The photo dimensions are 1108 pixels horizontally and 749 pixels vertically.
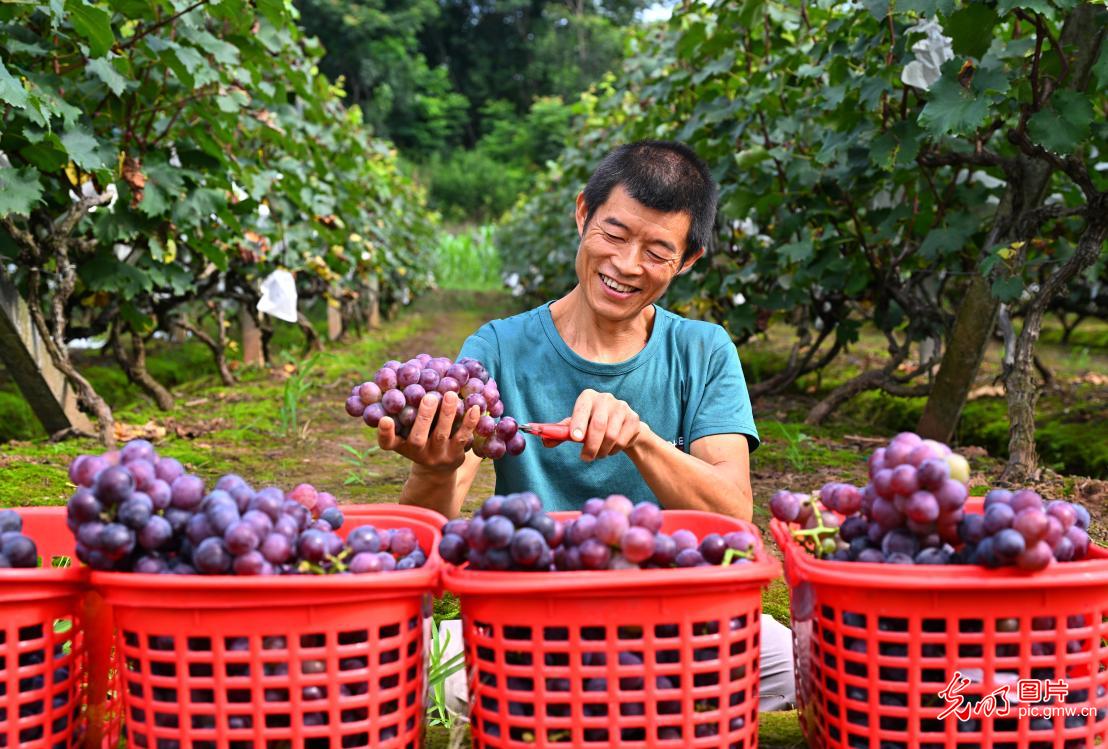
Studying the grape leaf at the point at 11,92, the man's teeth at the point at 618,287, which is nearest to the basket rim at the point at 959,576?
the man's teeth at the point at 618,287

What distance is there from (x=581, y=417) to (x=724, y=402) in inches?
27.0

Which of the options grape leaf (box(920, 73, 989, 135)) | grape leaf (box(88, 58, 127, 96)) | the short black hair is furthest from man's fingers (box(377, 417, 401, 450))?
grape leaf (box(88, 58, 127, 96))

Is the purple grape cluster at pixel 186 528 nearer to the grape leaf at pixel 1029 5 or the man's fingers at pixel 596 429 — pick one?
the man's fingers at pixel 596 429

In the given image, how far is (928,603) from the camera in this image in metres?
1.16

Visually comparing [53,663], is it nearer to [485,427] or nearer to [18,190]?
[485,427]

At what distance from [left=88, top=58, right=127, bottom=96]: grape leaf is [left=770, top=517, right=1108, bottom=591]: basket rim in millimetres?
2982

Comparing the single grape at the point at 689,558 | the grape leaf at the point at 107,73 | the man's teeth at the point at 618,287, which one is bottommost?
the single grape at the point at 689,558

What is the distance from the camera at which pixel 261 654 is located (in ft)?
3.66

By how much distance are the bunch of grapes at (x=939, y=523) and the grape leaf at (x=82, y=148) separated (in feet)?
9.01

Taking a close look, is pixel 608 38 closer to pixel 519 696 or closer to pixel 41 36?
pixel 41 36

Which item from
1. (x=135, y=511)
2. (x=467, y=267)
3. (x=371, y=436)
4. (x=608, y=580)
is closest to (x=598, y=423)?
(x=608, y=580)

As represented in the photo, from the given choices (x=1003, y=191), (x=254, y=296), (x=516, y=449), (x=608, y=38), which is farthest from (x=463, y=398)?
(x=608, y=38)

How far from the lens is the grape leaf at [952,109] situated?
273cm

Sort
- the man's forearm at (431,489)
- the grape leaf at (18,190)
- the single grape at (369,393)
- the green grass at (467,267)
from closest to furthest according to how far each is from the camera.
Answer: the single grape at (369,393) → the man's forearm at (431,489) → the grape leaf at (18,190) → the green grass at (467,267)
